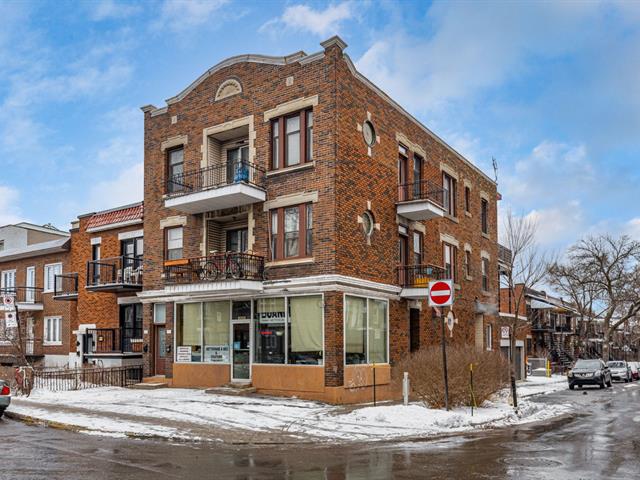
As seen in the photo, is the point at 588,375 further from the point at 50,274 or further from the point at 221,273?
the point at 50,274

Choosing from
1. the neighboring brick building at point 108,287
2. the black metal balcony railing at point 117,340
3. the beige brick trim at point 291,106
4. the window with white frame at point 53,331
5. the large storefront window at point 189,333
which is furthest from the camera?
the window with white frame at point 53,331

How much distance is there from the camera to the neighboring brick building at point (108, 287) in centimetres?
2803

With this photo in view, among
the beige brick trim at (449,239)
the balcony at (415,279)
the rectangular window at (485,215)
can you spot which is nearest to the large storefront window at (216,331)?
the balcony at (415,279)

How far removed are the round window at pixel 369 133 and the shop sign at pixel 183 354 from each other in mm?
9637

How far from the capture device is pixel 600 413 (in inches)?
766

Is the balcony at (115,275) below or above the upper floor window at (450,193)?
below

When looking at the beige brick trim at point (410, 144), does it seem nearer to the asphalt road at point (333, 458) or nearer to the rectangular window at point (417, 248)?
the rectangular window at point (417, 248)

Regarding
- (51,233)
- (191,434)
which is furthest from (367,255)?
(51,233)

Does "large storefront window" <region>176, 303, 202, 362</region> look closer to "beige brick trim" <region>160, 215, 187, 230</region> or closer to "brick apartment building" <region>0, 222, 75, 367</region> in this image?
"beige brick trim" <region>160, 215, 187, 230</region>

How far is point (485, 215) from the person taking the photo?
1341 inches

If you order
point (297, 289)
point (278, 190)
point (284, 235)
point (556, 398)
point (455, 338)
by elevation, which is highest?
point (278, 190)

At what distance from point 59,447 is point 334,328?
30.3 ft

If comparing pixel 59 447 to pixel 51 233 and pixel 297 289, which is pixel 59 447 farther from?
pixel 51 233

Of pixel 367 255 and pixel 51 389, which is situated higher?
pixel 367 255
